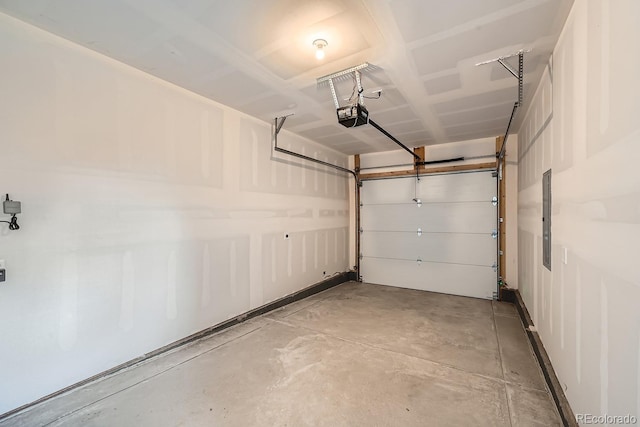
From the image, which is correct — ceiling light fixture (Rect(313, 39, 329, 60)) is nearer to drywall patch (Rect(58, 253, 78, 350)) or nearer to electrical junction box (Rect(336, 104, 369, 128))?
electrical junction box (Rect(336, 104, 369, 128))

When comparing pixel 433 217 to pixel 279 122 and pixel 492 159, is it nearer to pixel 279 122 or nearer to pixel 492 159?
pixel 492 159

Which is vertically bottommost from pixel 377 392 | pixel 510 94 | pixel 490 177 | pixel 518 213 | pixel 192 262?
pixel 377 392

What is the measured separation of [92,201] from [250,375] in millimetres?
2056

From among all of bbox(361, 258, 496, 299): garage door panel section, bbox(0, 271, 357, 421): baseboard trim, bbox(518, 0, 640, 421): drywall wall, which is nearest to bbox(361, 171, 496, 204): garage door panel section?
bbox(361, 258, 496, 299): garage door panel section

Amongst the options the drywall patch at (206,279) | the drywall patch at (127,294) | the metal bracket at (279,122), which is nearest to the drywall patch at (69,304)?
the drywall patch at (127,294)

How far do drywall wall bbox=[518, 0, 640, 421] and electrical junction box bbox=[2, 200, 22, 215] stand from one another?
11.5 ft

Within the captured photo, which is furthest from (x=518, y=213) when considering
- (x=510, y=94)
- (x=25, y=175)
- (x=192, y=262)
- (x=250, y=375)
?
(x=25, y=175)

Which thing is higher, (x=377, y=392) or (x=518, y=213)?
(x=518, y=213)

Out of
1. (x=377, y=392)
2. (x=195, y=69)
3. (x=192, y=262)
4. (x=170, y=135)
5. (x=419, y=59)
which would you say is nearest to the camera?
(x=377, y=392)

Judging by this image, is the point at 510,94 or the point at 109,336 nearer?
the point at 109,336

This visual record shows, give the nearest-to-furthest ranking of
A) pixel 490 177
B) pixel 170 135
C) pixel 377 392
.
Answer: pixel 377 392
pixel 170 135
pixel 490 177

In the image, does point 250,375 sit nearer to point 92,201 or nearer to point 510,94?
point 92,201

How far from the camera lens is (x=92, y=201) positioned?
240cm

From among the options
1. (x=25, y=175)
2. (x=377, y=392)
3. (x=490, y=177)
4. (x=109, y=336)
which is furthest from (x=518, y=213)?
(x=25, y=175)
